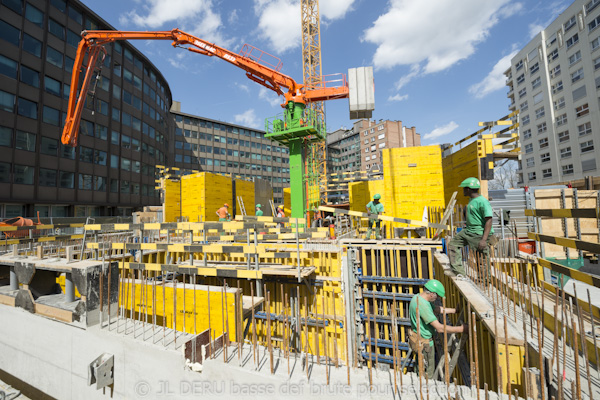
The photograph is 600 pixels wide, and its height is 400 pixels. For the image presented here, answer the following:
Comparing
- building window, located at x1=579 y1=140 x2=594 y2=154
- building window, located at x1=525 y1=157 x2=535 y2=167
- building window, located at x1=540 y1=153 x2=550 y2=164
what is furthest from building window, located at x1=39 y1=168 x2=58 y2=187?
building window, located at x1=525 y1=157 x2=535 y2=167

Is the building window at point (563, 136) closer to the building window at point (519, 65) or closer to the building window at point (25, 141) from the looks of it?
the building window at point (519, 65)

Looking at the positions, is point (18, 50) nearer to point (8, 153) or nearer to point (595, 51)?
point (8, 153)

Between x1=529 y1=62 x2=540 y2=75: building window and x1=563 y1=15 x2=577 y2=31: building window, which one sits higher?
x1=563 y1=15 x2=577 y2=31: building window

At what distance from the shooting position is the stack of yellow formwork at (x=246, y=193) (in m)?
20.2

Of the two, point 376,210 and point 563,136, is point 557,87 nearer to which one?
point 563,136

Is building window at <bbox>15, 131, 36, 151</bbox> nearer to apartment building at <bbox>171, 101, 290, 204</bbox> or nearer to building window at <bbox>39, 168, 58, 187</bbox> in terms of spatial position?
building window at <bbox>39, 168, 58, 187</bbox>

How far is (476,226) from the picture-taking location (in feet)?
16.0

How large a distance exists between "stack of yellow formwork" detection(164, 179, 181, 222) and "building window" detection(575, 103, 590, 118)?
49.2m

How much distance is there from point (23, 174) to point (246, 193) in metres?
22.0

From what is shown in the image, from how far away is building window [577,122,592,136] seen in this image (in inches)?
1281

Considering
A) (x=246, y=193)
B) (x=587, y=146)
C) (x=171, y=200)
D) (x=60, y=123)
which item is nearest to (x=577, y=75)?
(x=587, y=146)

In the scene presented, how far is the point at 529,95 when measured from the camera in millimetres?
43281

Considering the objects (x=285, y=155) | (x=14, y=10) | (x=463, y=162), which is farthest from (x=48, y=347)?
(x=285, y=155)

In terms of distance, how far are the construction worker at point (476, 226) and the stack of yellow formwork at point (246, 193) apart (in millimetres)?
16710
